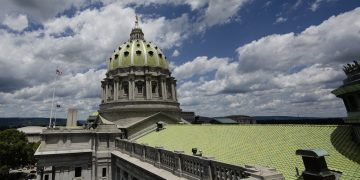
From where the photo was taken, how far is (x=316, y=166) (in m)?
8.29

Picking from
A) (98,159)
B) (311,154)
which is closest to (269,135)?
(311,154)

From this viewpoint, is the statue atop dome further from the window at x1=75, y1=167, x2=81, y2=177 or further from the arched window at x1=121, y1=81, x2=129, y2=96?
the window at x1=75, y1=167, x2=81, y2=177

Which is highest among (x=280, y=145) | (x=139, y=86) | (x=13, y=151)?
(x=139, y=86)

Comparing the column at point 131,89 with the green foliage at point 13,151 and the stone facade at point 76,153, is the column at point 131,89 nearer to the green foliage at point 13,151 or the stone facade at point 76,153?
the stone facade at point 76,153

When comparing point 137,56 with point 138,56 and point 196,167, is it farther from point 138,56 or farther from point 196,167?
point 196,167

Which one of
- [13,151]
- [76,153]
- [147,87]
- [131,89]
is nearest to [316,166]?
[76,153]

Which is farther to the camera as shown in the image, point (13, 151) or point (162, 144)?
point (13, 151)

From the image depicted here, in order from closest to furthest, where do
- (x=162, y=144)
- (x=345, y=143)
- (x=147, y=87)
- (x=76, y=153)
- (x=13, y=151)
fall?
(x=345, y=143) → (x=162, y=144) → (x=76, y=153) → (x=147, y=87) → (x=13, y=151)

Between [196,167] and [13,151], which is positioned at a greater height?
[13,151]

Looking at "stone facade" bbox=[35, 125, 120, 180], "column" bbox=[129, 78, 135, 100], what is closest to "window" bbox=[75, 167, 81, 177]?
"stone facade" bbox=[35, 125, 120, 180]

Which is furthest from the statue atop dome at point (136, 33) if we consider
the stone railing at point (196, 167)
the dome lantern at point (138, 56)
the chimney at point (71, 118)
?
the stone railing at point (196, 167)

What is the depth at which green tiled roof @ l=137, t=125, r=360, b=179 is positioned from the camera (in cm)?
1180

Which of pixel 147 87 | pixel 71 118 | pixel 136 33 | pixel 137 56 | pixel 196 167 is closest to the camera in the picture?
pixel 196 167

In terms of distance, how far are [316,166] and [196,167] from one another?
7.53 m
